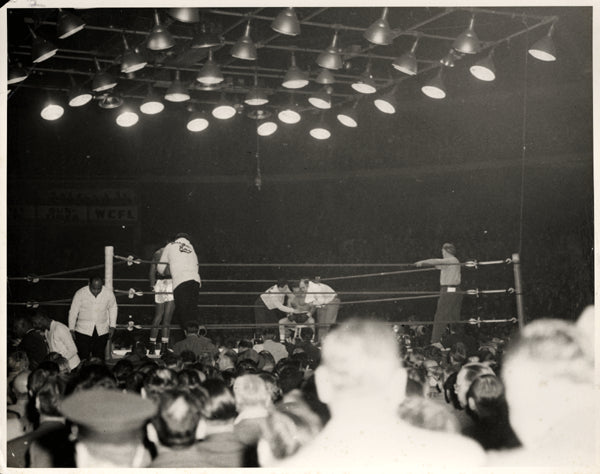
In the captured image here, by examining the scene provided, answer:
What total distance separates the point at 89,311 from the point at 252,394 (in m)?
3.08

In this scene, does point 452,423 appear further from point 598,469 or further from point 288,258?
point 288,258

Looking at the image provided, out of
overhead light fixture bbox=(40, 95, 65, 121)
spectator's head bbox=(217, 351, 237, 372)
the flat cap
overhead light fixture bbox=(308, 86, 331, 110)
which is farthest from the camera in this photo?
overhead light fixture bbox=(308, 86, 331, 110)

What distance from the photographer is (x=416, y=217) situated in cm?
1252

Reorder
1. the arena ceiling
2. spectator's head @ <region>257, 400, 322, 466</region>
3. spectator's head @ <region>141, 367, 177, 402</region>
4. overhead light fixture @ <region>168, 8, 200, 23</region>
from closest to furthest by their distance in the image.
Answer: spectator's head @ <region>141, 367, 177, 402</region>
spectator's head @ <region>257, 400, 322, 466</region>
overhead light fixture @ <region>168, 8, 200, 23</region>
the arena ceiling

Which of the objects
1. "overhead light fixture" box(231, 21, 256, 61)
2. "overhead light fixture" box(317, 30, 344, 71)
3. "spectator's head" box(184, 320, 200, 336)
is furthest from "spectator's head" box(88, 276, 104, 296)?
"overhead light fixture" box(317, 30, 344, 71)

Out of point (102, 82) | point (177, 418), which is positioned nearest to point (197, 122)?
point (102, 82)

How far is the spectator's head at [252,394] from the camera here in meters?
4.37

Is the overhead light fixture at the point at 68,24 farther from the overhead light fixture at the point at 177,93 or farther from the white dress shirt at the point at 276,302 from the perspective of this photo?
the white dress shirt at the point at 276,302

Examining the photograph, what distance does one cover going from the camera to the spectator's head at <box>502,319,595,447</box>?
5.00 metres

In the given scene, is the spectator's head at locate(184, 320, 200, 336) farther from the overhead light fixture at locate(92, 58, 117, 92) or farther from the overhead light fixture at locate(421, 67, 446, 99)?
the overhead light fixture at locate(421, 67, 446, 99)

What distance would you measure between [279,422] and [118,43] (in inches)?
198

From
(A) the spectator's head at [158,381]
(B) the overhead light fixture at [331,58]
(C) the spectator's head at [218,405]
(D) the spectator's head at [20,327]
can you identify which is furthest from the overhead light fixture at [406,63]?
(C) the spectator's head at [218,405]

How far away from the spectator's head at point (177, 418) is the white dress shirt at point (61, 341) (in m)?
2.93

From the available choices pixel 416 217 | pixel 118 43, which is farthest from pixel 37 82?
pixel 416 217
